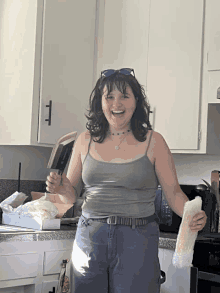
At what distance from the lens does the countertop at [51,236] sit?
1.83 metres

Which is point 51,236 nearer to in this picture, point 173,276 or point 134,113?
point 173,276

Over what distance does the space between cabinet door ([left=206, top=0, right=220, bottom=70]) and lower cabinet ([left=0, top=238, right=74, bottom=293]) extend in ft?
3.80

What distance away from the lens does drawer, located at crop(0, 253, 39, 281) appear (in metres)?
1.80

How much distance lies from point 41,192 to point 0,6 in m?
1.15

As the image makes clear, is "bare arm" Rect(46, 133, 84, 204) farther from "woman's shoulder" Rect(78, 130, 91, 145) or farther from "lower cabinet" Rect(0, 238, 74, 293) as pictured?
"lower cabinet" Rect(0, 238, 74, 293)

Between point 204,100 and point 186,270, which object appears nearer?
point 186,270

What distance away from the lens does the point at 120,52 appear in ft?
8.34

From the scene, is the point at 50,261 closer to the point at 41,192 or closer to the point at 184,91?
the point at 41,192

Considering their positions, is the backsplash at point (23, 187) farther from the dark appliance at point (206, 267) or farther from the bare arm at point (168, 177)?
the bare arm at point (168, 177)

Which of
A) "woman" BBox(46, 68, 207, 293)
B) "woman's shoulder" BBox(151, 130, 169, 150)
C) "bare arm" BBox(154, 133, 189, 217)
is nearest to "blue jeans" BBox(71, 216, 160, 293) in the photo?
"woman" BBox(46, 68, 207, 293)

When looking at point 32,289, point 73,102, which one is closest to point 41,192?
point 73,102

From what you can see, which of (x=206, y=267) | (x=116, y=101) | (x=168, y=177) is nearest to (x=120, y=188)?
(x=168, y=177)

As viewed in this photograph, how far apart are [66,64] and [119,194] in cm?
152

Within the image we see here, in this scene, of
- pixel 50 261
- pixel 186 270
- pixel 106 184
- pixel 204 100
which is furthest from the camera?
pixel 204 100
